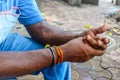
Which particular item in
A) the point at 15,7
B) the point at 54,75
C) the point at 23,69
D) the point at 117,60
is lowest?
the point at 117,60

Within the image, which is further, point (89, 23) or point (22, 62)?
point (89, 23)

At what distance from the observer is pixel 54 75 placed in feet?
6.93

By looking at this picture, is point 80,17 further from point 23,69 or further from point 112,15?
point 23,69

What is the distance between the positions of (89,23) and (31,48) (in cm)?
322

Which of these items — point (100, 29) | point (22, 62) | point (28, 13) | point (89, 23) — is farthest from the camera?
point (89, 23)

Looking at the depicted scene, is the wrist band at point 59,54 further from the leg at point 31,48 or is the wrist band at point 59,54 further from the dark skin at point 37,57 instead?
the leg at point 31,48

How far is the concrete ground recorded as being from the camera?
10.8 ft

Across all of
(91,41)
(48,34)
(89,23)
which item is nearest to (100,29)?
(91,41)

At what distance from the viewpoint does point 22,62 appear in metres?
1.68

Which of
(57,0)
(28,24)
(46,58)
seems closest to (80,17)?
(57,0)

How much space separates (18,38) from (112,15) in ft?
12.3

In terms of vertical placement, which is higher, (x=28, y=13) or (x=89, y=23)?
(x=28, y=13)

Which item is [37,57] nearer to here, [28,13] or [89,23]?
[28,13]

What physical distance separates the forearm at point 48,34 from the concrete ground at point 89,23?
2.64 ft
